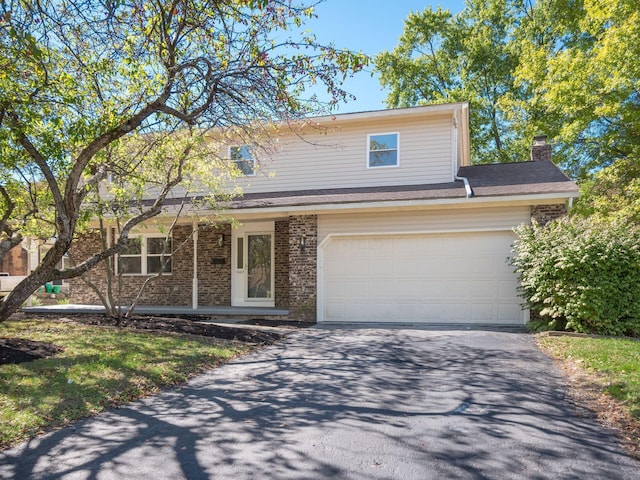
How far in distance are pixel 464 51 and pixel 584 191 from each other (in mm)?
12004

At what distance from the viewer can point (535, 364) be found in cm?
658

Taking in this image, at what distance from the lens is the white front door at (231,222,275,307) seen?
43.5 ft

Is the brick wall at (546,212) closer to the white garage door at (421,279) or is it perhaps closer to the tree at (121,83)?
the white garage door at (421,279)

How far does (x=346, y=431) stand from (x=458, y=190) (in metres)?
8.02

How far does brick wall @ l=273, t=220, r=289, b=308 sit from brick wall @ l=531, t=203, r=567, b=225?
21.0ft

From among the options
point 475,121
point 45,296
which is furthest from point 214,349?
point 475,121

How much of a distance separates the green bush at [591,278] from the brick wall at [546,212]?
0.88 metres

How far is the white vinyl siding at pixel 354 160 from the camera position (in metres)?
12.3

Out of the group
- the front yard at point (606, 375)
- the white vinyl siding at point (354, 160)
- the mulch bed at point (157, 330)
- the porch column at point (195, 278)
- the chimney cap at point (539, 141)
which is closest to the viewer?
the front yard at point (606, 375)

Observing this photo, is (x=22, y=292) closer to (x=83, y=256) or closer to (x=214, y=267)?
(x=214, y=267)

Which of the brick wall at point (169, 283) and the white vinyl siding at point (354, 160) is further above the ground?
the white vinyl siding at point (354, 160)

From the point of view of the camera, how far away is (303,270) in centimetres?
1148

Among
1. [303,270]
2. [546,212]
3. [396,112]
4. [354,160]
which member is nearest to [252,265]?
[303,270]

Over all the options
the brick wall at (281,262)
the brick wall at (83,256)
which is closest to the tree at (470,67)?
the brick wall at (281,262)
